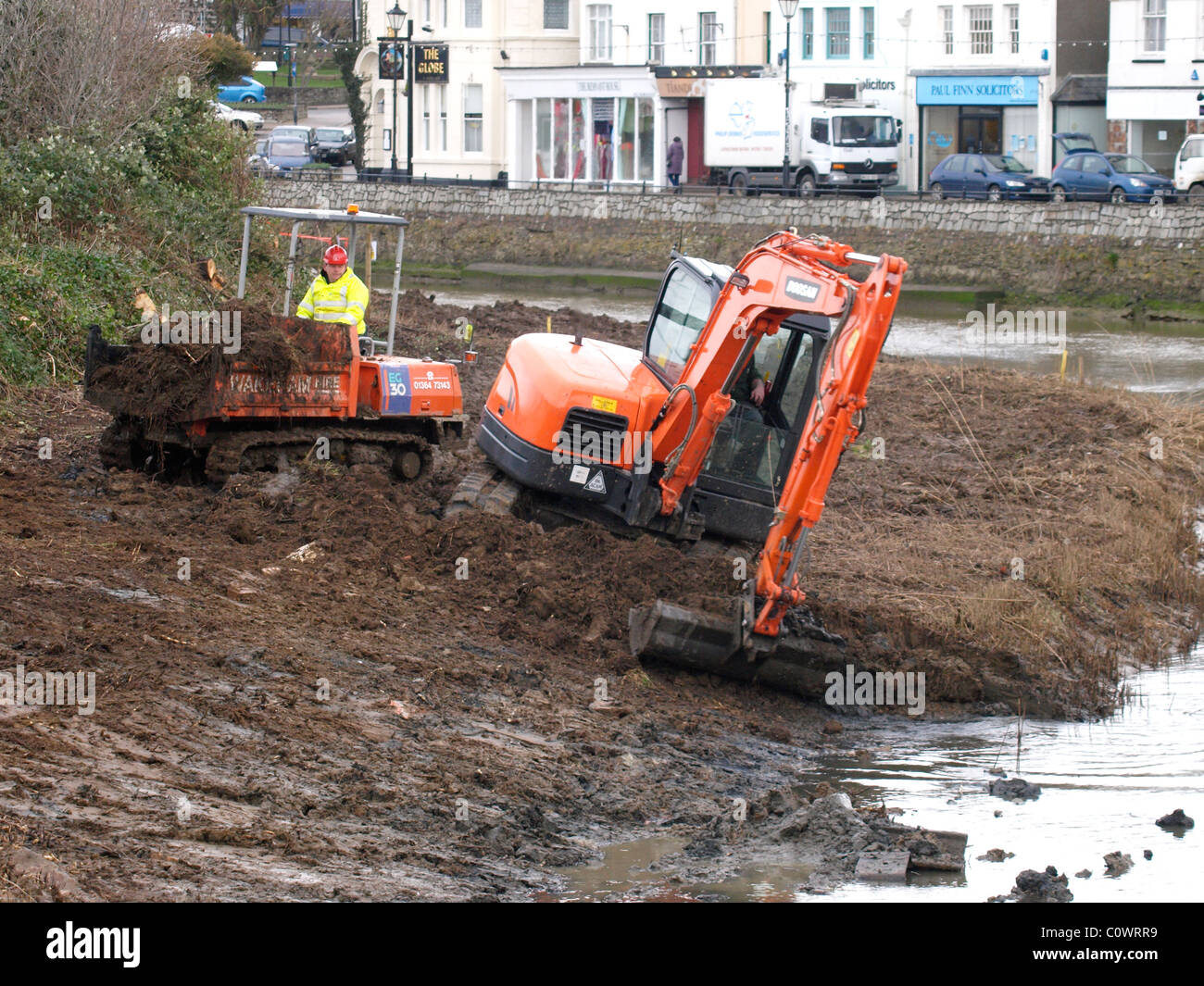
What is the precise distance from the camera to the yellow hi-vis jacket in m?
12.4

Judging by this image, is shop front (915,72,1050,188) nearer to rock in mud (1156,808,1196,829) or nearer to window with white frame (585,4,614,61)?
window with white frame (585,4,614,61)

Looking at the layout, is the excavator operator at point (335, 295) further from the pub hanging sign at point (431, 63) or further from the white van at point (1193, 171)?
the pub hanging sign at point (431, 63)

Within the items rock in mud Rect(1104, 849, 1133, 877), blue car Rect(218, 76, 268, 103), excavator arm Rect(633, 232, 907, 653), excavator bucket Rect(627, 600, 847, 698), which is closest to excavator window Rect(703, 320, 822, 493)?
excavator arm Rect(633, 232, 907, 653)

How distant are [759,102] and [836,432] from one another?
36667 mm

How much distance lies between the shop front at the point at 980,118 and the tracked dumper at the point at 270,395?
35117mm

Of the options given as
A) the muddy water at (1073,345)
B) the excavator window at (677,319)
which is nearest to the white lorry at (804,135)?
the muddy water at (1073,345)

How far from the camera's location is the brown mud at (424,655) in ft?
21.5

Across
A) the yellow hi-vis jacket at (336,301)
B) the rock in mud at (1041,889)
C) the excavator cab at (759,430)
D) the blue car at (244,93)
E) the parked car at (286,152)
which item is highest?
the blue car at (244,93)

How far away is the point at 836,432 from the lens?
8602mm

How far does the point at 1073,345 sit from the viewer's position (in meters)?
30.2

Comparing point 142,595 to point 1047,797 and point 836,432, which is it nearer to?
point 836,432

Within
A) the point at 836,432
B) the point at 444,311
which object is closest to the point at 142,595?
the point at 836,432

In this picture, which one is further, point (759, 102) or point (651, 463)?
point (759, 102)
